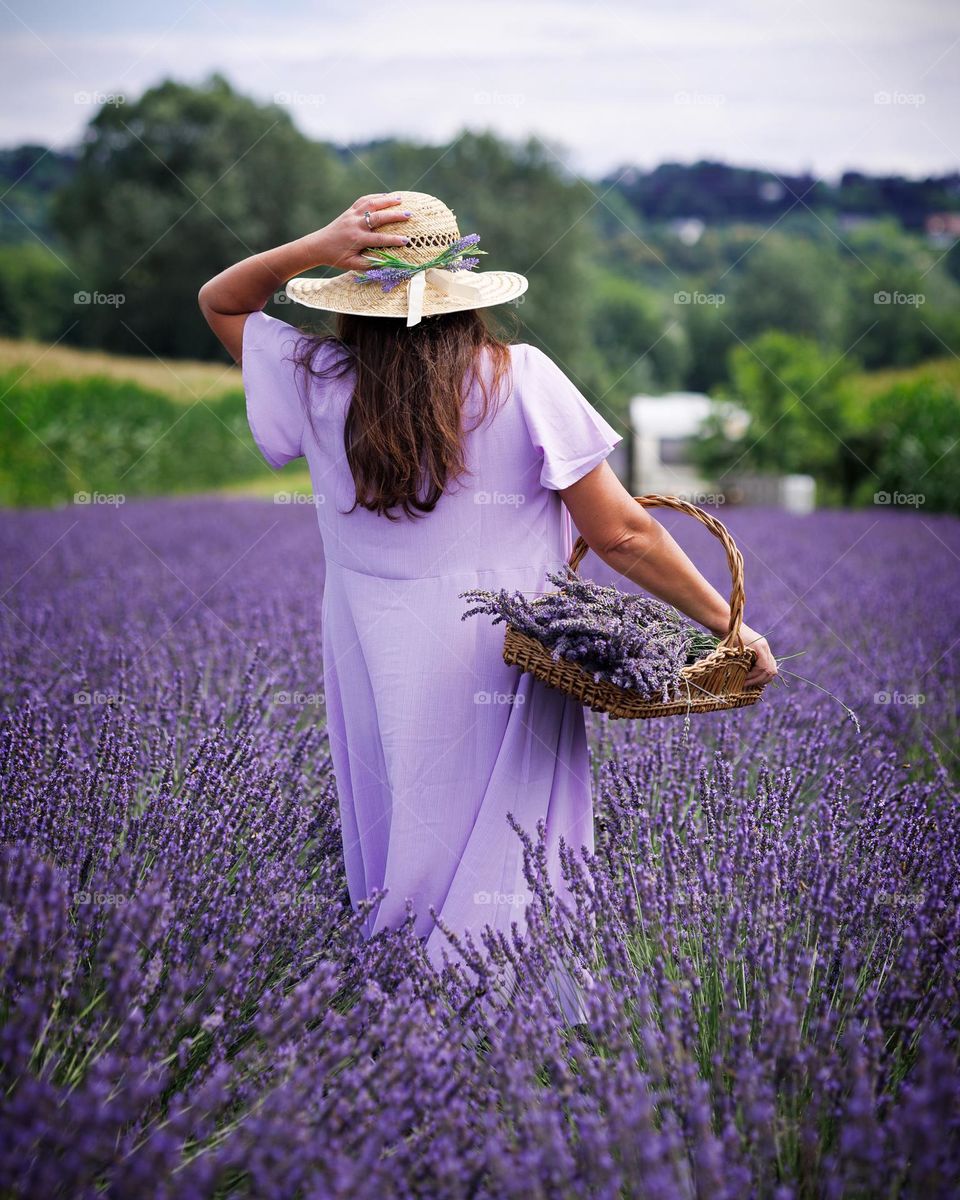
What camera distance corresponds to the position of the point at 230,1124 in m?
1.27

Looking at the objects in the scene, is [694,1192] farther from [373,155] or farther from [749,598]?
[373,155]

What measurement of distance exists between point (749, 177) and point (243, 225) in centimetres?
3010

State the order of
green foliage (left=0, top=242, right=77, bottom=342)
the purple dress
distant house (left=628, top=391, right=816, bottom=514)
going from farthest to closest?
green foliage (left=0, top=242, right=77, bottom=342) → distant house (left=628, top=391, right=816, bottom=514) → the purple dress

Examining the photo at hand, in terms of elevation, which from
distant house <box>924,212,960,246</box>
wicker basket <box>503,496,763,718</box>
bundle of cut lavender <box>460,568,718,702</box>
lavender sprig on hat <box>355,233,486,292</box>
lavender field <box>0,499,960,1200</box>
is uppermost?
distant house <box>924,212,960,246</box>

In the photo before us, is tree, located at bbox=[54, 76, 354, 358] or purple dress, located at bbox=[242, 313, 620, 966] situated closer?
purple dress, located at bbox=[242, 313, 620, 966]

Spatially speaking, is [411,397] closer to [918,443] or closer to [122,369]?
[918,443]

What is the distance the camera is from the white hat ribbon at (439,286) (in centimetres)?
162

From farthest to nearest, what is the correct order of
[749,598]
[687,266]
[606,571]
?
[687,266], [606,571], [749,598]

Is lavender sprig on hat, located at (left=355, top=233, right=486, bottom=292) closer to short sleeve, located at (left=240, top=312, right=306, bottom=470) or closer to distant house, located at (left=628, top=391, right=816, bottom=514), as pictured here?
short sleeve, located at (left=240, top=312, right=306, bottom=470)

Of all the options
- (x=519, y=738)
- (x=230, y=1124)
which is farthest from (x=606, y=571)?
(x=230, y=1124)

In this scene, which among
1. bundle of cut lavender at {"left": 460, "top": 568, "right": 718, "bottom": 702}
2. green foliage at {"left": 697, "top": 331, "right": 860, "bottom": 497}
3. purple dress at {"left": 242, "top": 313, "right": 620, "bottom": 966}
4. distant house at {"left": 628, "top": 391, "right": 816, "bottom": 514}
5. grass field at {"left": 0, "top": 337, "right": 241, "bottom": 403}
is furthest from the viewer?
grass field at {"left": 0, "top": 337, "right": 241, "bottom": 403}

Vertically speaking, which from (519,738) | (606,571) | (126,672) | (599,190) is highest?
(599,190)

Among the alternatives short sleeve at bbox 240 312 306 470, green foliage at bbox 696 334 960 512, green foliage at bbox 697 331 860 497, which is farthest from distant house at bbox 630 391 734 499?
short sleeve at bbox 240 312 306 470

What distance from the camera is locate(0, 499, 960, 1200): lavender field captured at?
41.5 inches
